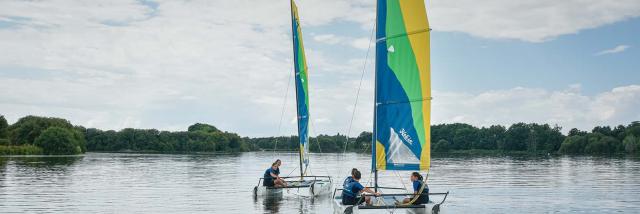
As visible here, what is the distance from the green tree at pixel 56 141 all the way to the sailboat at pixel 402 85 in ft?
359

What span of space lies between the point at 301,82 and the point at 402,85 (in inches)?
584

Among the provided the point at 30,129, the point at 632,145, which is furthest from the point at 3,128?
the point at 632,145

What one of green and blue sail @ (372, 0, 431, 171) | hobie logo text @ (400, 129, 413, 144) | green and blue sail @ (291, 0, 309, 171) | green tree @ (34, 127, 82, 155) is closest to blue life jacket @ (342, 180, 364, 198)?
green and blue sail @ (372, 0, 431, 171)

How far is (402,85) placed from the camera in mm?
20688

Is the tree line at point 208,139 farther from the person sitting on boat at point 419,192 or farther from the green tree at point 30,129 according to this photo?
the person sitting on boat at point 419,192

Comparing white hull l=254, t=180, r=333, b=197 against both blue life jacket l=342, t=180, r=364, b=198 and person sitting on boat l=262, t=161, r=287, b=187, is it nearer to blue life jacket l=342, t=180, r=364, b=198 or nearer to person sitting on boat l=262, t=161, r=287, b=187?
person sitting on boat l=262, t=161, r=287, b=187

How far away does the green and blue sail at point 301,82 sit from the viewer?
115 feet

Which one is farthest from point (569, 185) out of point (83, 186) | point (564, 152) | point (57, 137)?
point (564, 152)

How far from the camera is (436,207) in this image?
19188 millimetres

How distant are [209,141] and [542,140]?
9459 cm

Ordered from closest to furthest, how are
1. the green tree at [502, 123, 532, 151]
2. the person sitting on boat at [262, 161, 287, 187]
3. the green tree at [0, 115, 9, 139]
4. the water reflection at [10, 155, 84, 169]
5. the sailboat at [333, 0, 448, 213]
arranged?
the sailboat at [333, 0, 448, 213]
the person sitting on boat at [262, 161, 287, 187]
the water reflection at [10, 155, 84, 169]
the green tree at [0, 115, 9, 139]
the green tree at [502, 123, 532, 151]

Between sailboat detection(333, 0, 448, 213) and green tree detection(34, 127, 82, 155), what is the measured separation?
110 meters

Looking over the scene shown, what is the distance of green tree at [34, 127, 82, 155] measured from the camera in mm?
119375

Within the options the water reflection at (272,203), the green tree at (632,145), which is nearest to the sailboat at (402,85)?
the water reflection at (272,203)
